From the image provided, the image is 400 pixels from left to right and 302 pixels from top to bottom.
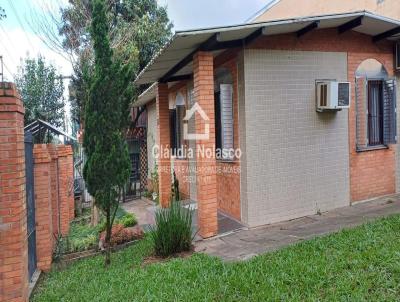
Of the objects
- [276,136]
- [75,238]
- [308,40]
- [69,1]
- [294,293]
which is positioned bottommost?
[75,238]

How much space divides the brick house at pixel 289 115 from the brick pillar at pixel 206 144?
0.02 m

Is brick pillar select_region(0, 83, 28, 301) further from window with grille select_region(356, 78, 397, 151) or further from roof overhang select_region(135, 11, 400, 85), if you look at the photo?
window with grille select_region(356, 78, 397, 151)

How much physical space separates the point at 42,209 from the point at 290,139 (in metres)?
5.16

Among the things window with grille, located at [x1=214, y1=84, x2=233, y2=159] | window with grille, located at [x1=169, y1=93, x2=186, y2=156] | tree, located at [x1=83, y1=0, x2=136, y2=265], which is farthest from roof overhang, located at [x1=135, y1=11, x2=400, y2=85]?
window with grille, located at [x1=169, y1=93, x2=186, y2=156]

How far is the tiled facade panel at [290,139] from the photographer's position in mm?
6746

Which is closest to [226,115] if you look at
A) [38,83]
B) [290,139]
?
[290,139]

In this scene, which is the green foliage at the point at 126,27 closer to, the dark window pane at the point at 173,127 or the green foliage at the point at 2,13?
the green foliage at the point at 2,13

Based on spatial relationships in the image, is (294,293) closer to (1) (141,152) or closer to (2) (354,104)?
(2) (354,104)

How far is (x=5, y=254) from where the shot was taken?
3.72m

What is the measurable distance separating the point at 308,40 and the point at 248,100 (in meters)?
2.07

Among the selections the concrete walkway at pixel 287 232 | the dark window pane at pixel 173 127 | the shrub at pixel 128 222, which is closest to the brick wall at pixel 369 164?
the concrete walkway at pixel 287 232

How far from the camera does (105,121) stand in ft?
18.2

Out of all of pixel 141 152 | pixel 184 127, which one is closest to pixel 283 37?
pixel 184 127

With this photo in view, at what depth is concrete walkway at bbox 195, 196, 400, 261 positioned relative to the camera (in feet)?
18.1
